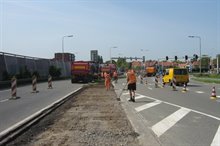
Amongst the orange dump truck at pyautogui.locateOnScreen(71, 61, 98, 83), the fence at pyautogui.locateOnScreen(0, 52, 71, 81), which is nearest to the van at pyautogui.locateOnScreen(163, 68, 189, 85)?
the orange dump truck at pyautogui.locateOnScreen(71, 61, 98, 83)

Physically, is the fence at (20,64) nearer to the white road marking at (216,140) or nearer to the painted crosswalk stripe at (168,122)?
the painted crosswalk stripe at (168,122)

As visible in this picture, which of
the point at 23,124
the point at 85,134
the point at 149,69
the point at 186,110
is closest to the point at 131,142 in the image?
the point at 85,134

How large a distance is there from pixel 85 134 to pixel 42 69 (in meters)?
54.9

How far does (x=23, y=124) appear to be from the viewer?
39.6 feet

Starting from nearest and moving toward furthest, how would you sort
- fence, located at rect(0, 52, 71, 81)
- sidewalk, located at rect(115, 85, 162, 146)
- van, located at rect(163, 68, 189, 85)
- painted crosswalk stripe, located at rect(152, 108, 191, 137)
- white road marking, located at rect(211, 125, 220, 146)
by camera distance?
sidewalk, located at rect(115, 85, 162, 146) < white road marking, located at rect(211, 125, 220, 146) < painted crosswalk stripe, located at rect(152, 108, 191, 137) < fence, located at rect(0, 52, 71, 81) < van, located at rect(163, 68, 189, 85)

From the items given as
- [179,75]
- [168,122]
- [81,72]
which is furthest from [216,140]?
[81,72]

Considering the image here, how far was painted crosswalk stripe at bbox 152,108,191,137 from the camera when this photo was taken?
11648mm

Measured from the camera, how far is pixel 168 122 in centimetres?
1345

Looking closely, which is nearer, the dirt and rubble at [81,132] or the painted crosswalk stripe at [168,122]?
the dirt and rubble at [81,132]

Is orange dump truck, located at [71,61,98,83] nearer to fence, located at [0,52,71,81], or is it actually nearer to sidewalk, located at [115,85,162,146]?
fence, located at [0,52,71,81]

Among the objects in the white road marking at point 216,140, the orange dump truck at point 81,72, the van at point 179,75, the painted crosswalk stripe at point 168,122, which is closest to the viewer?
the white road marking at point 216,140

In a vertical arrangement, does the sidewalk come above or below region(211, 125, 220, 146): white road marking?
above

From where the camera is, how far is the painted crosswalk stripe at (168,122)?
11648 millimetres

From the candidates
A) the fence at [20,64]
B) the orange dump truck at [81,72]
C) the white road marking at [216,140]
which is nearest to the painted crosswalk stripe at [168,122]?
the white road marking at [216,140]
